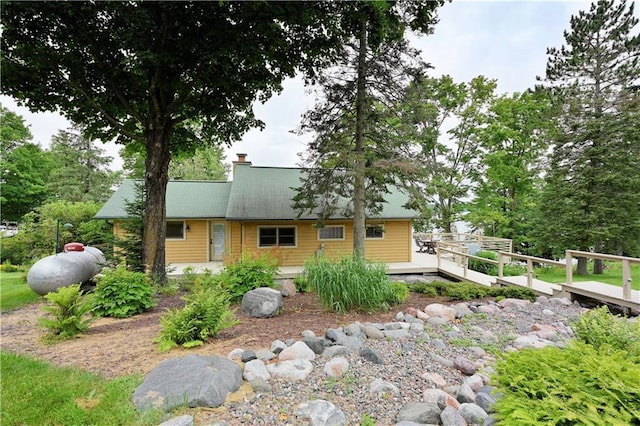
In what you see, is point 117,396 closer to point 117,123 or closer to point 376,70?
point 117,123

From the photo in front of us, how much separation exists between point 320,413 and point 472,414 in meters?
1.17

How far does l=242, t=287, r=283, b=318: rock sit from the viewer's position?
15.8ft

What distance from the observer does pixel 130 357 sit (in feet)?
10.8

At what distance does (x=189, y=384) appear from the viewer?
246cm

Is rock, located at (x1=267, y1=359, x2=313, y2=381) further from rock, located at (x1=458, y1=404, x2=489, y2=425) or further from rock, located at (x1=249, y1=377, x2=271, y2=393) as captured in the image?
rock, located at (x1=458, y1=404, x2=489, y2=425)

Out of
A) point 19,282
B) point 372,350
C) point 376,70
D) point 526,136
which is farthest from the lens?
point 526,136

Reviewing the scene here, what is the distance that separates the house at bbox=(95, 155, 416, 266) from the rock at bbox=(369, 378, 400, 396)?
8940mm

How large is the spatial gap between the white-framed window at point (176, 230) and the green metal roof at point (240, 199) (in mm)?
537

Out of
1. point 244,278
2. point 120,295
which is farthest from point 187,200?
point 244,278

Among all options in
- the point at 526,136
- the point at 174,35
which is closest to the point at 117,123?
the point at 174,35

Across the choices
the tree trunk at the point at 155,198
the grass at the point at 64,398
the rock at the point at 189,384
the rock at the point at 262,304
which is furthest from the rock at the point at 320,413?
the tree trunk at the point at 155,198

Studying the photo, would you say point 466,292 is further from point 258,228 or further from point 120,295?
point 258,228

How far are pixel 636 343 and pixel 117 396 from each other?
4.54 m

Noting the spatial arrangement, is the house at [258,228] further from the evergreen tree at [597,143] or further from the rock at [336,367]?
the rock at [336,367]
